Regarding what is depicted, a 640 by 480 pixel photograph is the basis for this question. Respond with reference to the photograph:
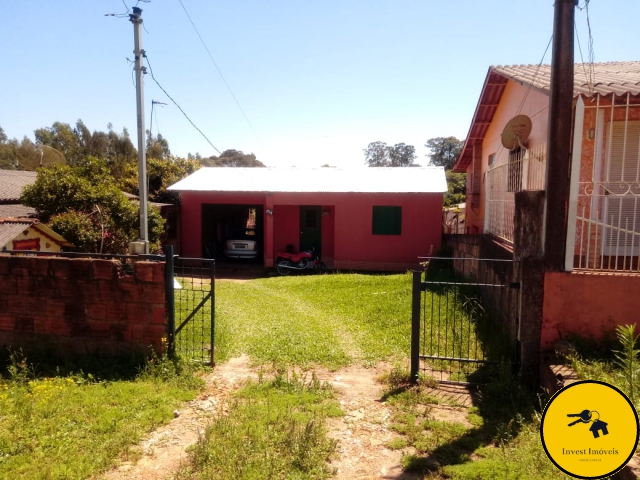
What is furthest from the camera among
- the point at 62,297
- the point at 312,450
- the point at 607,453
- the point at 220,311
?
the point at 220,311

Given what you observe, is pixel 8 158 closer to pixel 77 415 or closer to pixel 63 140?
pixel 63 140

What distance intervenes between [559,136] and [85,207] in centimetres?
1113

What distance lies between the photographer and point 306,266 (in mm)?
14523

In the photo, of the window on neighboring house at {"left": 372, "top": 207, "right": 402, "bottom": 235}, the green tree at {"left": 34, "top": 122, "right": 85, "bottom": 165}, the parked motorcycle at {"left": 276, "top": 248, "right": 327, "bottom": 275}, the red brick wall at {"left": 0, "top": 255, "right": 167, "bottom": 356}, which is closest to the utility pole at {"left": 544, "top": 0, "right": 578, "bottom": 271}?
the red brick wall at {"left": 0, "top": 255, "right": 167, "bottom": 356}

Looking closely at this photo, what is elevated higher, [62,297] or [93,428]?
[62,297]

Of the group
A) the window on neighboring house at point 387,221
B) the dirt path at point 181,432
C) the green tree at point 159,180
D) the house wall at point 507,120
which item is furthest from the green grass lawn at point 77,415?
the green tree at point 159,180

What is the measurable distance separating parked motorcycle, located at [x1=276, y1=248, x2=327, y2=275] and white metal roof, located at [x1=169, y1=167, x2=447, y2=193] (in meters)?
2.17

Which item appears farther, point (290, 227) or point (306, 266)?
point (290, 227)

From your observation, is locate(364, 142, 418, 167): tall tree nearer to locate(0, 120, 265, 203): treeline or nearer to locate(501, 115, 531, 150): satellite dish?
locate(0, 120, 265, 203): treeline

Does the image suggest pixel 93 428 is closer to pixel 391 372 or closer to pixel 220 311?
pixel 391 372

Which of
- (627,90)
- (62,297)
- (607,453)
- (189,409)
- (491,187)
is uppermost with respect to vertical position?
(627,90)

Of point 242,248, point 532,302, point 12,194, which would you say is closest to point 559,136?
point 532,302

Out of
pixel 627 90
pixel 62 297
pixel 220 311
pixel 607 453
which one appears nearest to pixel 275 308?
pixel 220 311

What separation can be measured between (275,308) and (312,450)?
553 cm
